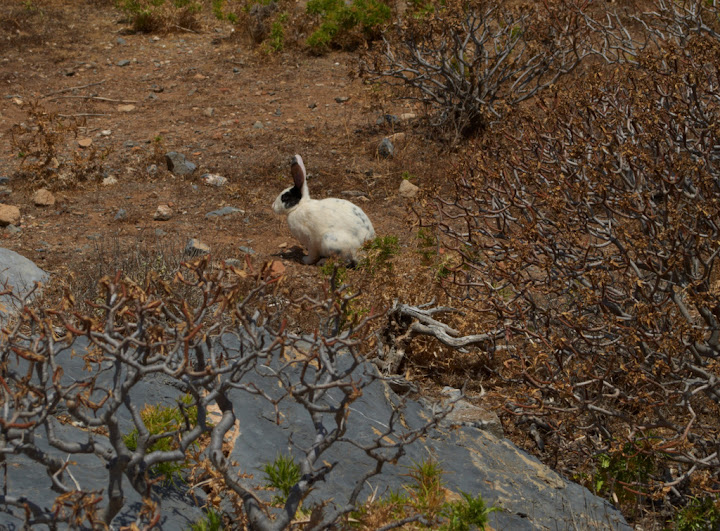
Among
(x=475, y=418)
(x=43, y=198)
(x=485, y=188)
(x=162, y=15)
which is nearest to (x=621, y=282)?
(x=485, y=188)

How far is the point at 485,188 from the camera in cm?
477

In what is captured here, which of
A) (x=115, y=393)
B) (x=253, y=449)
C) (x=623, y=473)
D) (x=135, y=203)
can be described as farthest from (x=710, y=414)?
(x=135, y=203)

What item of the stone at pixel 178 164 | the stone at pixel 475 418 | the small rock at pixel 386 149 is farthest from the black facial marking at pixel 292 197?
the stone at pixel 475 418

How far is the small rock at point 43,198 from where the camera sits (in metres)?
7.70

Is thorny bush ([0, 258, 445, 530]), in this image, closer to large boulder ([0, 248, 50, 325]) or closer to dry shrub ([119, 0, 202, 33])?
large boulder ([0, 248, 50, 325])

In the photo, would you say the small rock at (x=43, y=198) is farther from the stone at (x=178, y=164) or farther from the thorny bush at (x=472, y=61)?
the thorny bush at (x=472, y=61)

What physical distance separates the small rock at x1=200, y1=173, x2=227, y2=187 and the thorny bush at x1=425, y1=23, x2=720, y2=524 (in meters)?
3.82

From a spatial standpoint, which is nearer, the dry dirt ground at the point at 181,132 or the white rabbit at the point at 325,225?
the white rabbit at the point at 325,225

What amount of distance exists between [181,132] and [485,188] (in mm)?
5865

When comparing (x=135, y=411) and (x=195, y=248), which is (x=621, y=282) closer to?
(x=135, y=411)

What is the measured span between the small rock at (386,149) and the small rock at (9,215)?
379 centimetres

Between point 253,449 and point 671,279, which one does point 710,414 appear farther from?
point 253,449

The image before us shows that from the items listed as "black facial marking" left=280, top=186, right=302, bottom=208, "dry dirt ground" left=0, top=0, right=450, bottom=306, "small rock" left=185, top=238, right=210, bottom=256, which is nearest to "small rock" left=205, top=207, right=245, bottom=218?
"dry dirt ground" left=0, top=0, right=450, bottom=306

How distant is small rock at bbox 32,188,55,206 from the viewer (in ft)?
25.3
